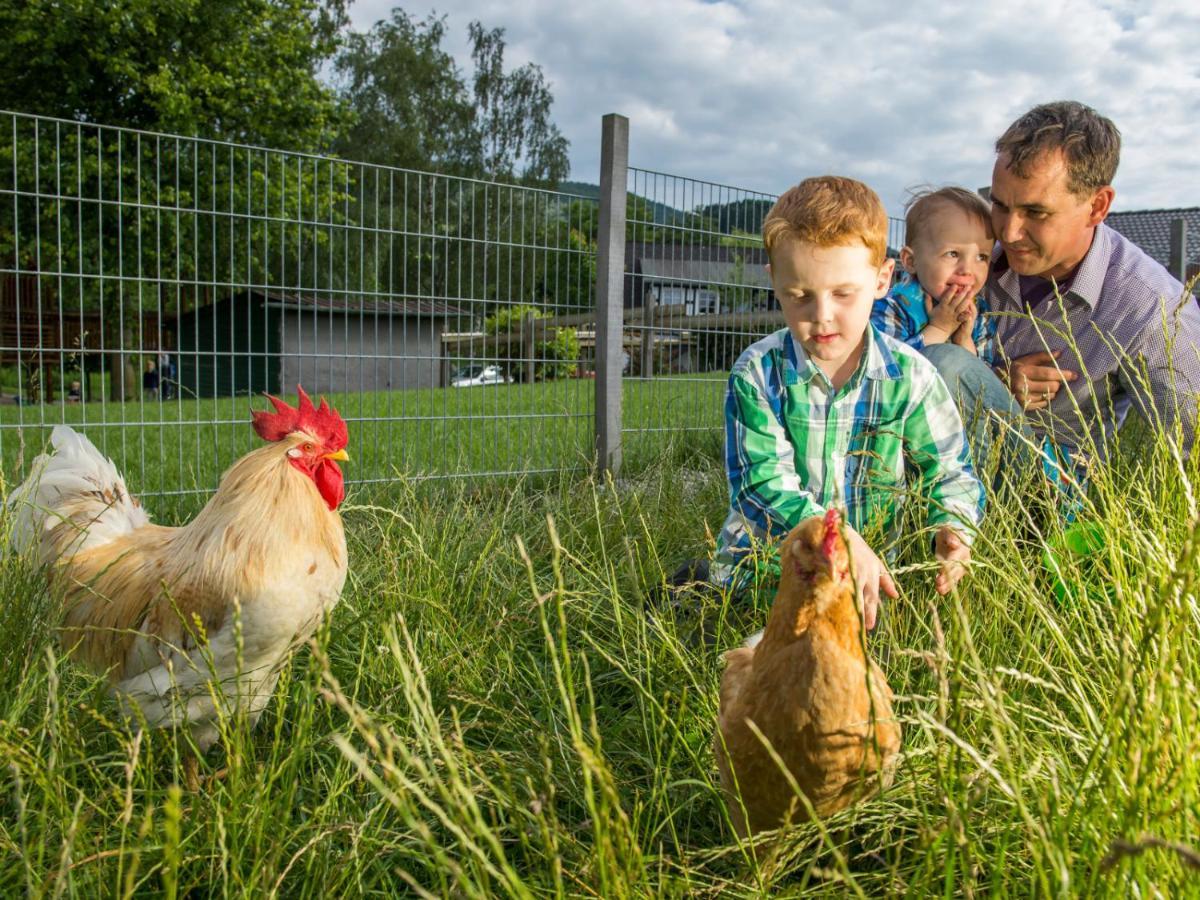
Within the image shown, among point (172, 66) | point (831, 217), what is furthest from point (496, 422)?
point (172, 66)

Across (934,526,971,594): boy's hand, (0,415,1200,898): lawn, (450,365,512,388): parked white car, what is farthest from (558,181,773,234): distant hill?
(934,526,971,594): boy's hand

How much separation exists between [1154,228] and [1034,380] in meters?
21.5

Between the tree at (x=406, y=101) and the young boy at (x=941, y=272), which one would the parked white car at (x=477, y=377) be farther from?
the tree at (x=406, y=101)

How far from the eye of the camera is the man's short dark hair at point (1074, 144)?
9.16 feet

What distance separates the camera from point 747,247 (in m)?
6.21

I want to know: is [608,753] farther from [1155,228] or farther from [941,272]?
[1155,228]

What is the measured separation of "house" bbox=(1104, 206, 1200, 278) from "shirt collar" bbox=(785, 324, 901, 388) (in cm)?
2012

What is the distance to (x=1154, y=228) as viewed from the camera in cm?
2016

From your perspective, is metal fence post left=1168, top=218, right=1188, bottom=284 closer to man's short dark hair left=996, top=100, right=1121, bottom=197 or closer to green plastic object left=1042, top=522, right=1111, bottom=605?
man's short dark hair left=996, top=100, right=1121, bottom=197

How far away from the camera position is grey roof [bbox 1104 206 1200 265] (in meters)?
18.5

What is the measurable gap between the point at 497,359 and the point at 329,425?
2887 millimetres

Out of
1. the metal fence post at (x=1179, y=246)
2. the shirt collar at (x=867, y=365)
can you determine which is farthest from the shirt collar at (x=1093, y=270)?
the metal fence post at (x=1179, y=246)

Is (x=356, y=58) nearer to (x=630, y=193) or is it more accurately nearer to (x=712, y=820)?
(x=630, y=193)

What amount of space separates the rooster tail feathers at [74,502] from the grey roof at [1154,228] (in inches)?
837
